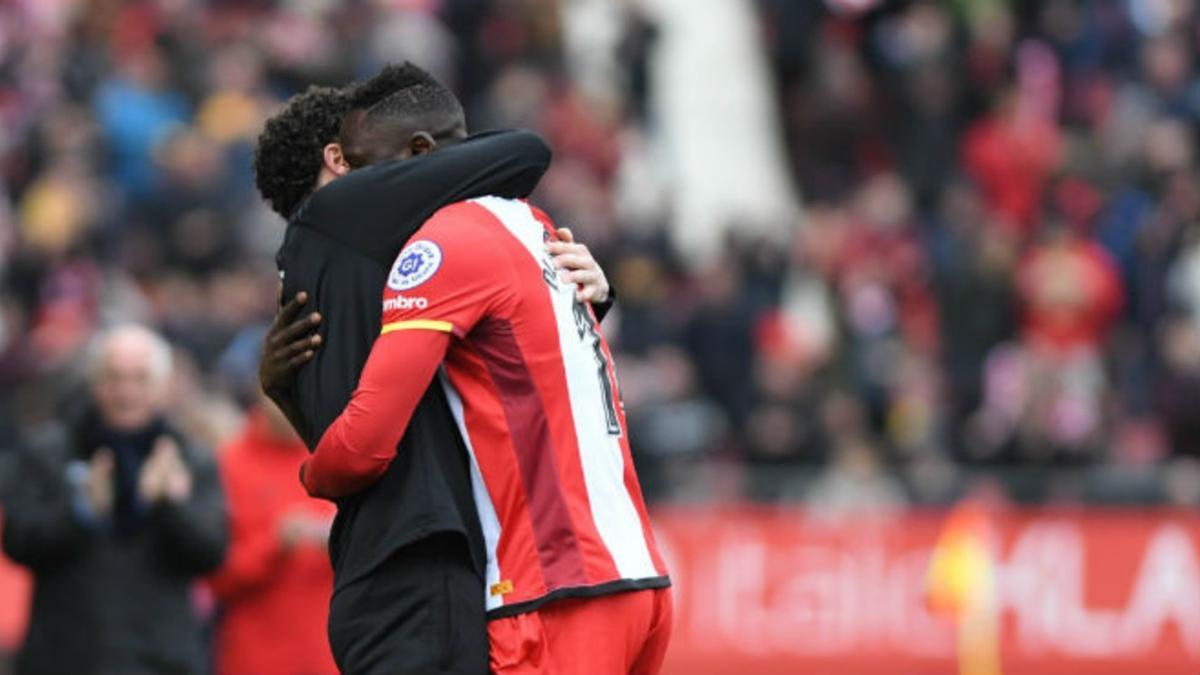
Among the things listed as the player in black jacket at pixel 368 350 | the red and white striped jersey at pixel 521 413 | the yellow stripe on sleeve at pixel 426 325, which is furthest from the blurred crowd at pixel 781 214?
the yellow stripe on sleeve at pixel 426 325

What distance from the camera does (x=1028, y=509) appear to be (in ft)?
54.4

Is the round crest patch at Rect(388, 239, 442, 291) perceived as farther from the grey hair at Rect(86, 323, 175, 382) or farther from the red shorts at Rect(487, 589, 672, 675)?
the grey hair at Rect(86, 323, 175, 382)

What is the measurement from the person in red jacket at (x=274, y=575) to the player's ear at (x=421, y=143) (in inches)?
138

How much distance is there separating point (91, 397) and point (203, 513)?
1.96ft

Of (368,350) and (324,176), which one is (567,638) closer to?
(368,350)

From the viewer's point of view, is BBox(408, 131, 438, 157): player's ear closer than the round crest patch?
No

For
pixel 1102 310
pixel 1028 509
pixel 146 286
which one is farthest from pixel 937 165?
pixel 146 286

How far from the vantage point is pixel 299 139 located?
602 cm

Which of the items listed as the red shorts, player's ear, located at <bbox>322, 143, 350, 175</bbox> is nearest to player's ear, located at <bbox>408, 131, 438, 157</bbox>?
player's ear, located at <bbox>322, 143, 350, 175</bbox>

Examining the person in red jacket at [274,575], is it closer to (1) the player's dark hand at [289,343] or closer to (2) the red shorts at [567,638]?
(1) the player's dark hand at [289,343]

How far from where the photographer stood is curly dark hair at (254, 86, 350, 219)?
601 cm

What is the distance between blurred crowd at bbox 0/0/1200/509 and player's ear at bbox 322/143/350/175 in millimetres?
9012

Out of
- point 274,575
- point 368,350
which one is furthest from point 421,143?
point 274,575

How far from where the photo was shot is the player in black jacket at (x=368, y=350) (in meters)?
5.69
